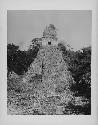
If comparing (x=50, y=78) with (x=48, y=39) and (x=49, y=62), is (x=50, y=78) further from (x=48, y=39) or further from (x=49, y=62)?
(x=48, y=39)

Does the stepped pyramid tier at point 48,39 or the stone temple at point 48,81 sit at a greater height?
the stepped pyramid tier at point 48,39

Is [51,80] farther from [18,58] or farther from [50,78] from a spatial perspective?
[18,58]

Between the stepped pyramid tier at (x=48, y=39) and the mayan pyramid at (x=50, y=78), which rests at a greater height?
the stepped pyramid tier at (x=48, y=39)

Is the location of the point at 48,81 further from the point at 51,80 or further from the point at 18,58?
the point at 18,58

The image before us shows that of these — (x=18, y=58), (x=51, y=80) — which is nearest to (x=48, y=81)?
(x=51, y=80)

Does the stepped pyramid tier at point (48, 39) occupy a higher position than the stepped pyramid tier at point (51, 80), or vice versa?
the stepped pyramid tier at point (48, 39)

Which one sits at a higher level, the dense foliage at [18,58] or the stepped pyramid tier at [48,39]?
the stepped pyramid tier at [48,39]

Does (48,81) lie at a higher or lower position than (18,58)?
lower

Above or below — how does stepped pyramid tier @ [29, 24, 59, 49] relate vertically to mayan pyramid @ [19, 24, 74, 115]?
above
